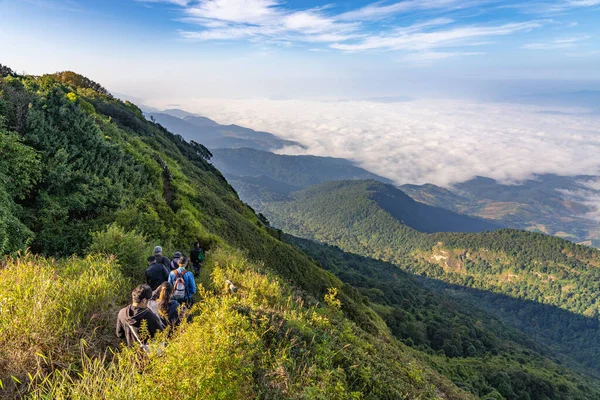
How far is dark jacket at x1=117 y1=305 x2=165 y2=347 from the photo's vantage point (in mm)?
5367

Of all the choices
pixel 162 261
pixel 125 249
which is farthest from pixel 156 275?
pixel 125 249

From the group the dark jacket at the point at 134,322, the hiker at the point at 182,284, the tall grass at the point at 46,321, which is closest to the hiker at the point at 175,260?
the hiker at the point at 182,284

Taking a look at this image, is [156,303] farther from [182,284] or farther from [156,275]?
[156,275]

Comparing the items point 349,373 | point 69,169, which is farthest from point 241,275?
point 69,169

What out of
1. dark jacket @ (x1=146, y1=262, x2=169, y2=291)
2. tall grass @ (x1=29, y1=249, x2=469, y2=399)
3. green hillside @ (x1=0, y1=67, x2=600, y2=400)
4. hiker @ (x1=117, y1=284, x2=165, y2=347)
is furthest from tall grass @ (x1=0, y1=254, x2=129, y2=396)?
dark jacket @ (x1=146, y1=262, x2=169, y2=291)

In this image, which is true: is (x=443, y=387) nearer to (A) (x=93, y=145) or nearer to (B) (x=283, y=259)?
(B) (x=283, y=259)

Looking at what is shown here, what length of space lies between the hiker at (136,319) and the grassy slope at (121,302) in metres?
0.45

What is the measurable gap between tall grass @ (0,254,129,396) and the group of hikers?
522 mm

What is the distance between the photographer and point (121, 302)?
6.81 metres

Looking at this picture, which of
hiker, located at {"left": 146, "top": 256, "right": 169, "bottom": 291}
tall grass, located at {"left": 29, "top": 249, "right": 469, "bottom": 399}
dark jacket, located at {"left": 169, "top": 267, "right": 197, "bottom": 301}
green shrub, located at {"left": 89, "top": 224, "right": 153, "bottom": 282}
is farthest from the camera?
green shrub, located at {"left": 89, "top": 224, "right": 153, "bottom": 282}

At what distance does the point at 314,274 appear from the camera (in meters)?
30.7

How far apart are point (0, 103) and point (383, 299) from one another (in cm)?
6930

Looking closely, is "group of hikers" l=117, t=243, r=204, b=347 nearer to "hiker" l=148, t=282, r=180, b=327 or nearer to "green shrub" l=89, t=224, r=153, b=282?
"hiker" l=148, t=282, r=180, b=327

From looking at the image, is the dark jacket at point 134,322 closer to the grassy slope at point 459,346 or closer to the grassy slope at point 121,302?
the grassy slope at point 121,302
